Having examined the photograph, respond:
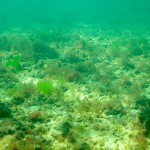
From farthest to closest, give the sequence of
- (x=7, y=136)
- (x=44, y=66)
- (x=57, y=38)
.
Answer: (x=57, y=38) < (x=44, y=66) < (x=7, y=136)

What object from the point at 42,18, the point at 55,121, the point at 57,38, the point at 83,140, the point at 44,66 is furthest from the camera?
the point at 42,18

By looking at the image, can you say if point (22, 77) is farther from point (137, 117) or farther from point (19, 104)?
point (137, 117)

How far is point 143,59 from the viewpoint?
18688 mm

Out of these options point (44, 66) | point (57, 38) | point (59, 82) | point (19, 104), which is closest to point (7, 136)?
point (19, 104)

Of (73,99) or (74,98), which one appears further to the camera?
(74,98)

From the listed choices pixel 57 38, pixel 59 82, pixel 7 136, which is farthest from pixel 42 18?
pixel 7 136

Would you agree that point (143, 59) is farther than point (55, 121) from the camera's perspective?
Yes

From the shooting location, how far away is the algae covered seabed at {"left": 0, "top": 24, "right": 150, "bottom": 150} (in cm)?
889

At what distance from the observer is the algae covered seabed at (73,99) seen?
29.2ft

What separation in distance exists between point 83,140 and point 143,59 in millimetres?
11433

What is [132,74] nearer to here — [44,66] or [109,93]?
[109,93]

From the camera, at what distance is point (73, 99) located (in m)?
12.4

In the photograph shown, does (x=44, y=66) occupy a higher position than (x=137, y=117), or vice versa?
(x=44, y=66)

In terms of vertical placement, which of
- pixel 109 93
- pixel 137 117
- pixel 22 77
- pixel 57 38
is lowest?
pixel 137 117
